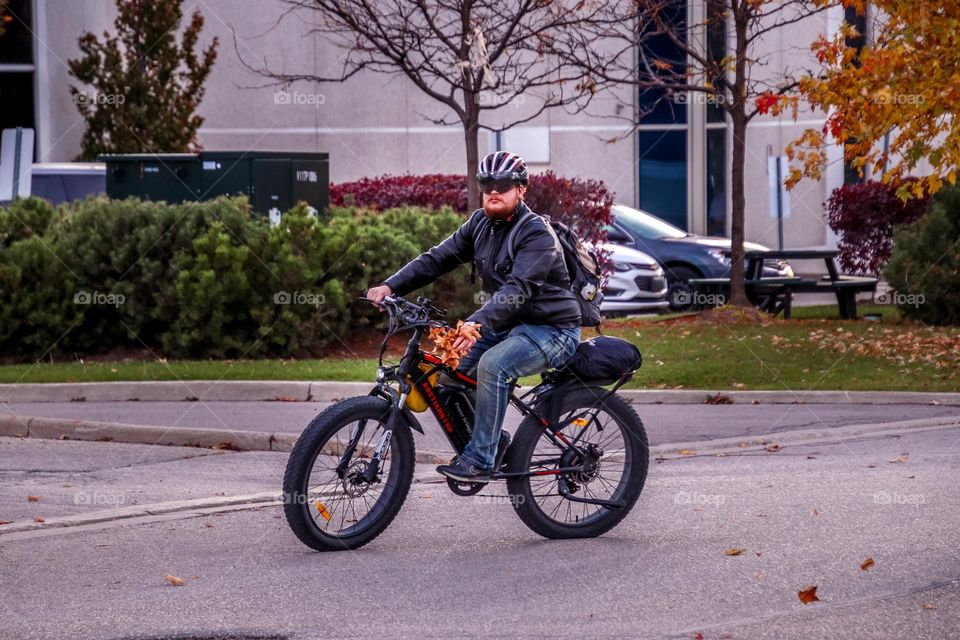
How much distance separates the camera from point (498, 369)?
6.96 metres

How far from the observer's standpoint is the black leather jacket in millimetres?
6922

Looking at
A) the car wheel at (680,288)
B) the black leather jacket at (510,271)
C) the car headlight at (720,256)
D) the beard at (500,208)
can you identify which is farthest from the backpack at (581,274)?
the car headlight at (720,256)

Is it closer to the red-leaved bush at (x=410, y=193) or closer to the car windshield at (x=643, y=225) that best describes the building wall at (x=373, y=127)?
the red-leaved bush at (x=410, y=193)

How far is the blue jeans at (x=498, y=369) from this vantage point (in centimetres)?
697

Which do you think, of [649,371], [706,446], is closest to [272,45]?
[649,371]

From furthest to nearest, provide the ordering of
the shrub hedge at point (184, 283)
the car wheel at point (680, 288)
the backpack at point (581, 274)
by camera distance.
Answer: the car wheel at point (680, 288) < the shrub hedge at point (184, 283) < the backpack at point (581, 274)

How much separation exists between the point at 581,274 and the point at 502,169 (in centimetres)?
64

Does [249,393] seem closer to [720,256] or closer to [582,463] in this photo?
[582,463]

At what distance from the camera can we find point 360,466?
690 centimetres

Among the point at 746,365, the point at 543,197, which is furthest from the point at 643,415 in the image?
the point at 543,197

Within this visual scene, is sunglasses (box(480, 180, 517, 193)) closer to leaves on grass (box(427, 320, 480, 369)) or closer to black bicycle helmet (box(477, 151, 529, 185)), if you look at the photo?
black bicycle helmet (box(477, 151, 529, 185))

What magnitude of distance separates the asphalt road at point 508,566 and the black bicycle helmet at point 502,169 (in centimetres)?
173

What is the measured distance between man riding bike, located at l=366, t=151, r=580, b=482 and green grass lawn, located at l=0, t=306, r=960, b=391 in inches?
215

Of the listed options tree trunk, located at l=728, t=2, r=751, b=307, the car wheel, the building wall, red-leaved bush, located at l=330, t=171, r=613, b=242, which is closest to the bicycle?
tree trunk, located at l=728, t=2, r=751, b=307
